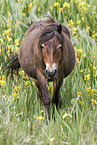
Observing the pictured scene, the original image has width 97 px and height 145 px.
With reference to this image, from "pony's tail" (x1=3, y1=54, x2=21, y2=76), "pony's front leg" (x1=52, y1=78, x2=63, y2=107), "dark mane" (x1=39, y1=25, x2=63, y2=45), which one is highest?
"dark mane" (x1=39, y1=25, x2=63, y2=45)

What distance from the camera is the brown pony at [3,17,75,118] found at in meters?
3.97

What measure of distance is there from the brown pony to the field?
0.25 m

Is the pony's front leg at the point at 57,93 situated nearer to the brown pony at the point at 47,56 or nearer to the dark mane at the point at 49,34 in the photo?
the brown pony at the point at 47,56

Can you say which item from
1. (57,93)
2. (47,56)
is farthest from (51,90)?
(47,56)

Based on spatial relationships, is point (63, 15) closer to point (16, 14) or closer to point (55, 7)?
point (55, 7)

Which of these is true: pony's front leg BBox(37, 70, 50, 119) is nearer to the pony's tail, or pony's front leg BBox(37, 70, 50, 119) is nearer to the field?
the field

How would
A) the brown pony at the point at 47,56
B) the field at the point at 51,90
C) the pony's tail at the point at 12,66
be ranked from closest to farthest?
the field at the point at 51,90 → the brown pony at the point at 47,56 → the pony's tail at the point at 12,66

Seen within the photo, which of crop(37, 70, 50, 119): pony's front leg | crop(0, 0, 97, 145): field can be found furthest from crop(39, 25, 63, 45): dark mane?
crop(37, 70, 50, 119): pony's front leg

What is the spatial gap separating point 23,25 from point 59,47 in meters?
2.85

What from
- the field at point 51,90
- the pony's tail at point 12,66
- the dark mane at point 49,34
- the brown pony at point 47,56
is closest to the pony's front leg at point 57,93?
the brown pony at point 47,56

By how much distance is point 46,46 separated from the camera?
158 inches

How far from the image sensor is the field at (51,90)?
131 inches

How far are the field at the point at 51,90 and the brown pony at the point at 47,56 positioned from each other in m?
0.25

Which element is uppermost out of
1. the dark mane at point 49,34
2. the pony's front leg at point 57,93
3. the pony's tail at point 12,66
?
the dark mane at point 49,34
